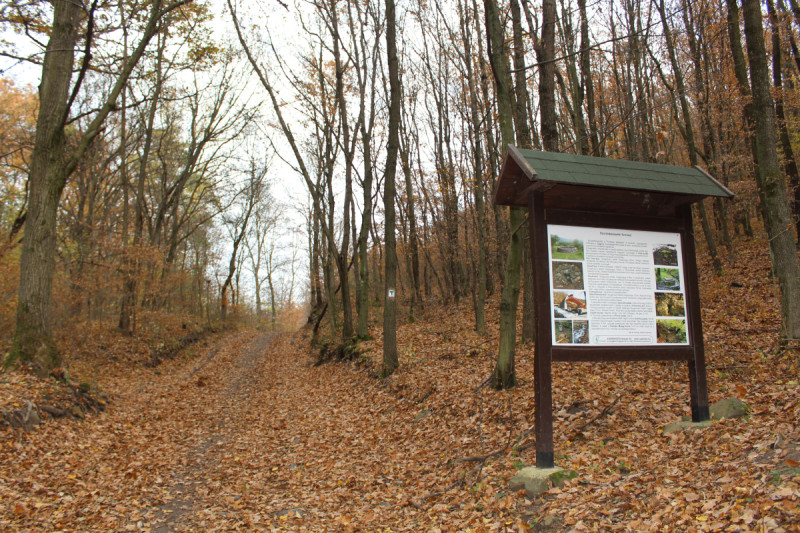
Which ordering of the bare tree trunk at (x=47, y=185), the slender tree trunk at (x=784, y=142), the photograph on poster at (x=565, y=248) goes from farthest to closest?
the slender tree trunk at (x=784, y=142) < the bare tree trunk at (x=47, y=185) < the photograph on poster at (x=565, y=248)

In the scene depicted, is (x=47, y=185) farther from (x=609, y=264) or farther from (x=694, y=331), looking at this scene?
(x=694, y=331)

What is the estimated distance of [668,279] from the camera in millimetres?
5277

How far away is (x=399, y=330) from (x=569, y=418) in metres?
11.5

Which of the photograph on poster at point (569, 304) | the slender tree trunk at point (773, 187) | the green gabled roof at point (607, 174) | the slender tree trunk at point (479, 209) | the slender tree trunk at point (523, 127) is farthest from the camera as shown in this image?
the slender tree trunk at point (479, 209)

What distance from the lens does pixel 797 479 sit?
10.6 feet

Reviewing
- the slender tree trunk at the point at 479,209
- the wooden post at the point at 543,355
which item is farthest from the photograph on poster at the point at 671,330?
the slender tree trunk at the point at 479,209

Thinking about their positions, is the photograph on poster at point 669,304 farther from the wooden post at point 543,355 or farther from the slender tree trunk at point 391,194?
the slender tree trunk at point 391,194

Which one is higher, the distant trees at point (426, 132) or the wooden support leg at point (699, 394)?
the distant trees at point (426, 132)

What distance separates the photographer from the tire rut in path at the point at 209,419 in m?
5.19

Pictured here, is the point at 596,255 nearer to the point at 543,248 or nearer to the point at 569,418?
the point at 543,248

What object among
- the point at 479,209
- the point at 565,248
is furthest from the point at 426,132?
the point at 565,248

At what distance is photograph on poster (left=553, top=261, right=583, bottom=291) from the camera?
4945 millimetres

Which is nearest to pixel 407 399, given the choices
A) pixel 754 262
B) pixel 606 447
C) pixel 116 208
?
pixel 606 447

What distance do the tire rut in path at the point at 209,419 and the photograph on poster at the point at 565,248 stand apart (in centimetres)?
483
